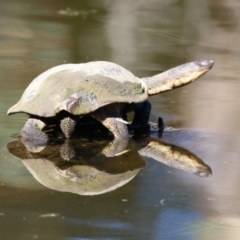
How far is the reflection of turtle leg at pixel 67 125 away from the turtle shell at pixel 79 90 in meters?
0.18

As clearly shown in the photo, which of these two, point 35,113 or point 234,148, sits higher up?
point 35,113

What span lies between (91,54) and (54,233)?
5076mm

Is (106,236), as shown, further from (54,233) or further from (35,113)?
(35,113)

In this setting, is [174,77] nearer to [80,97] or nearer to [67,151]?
[80,97]

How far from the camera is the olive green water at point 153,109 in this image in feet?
12.0

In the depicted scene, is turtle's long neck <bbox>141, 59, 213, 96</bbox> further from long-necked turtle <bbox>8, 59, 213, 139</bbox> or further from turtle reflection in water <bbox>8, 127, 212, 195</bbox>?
turtle reflection in water <bbox>8, 127, 212, 195</bbox>

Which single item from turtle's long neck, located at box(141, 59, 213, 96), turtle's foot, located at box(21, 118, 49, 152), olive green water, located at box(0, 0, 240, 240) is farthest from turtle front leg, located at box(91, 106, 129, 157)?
turtle's long neck, located at box(141, 59, 213, 96)

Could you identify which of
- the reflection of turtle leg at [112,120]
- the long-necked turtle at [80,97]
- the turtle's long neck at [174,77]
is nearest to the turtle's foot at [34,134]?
the long-necked turtle at [80,97]

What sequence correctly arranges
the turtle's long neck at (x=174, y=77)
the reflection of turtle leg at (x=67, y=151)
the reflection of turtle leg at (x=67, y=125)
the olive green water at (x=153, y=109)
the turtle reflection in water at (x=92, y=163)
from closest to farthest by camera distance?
1. the olive green water at (x=153, y=109)
2. the turtle reflection in water at (x=92, y=163)
3. the reflection of turtle leg at (x=67, y=151)
4. the reflection of turtle leg at (x=67, y=125)
5. the turtle's long neck at (x=174, y=77)

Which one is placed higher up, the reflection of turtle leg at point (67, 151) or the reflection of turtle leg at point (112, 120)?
the reflection of turtle leg at point (112, 120)

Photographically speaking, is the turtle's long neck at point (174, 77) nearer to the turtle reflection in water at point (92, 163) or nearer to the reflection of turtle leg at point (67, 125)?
the turtle reflection in water at point (92, 163)

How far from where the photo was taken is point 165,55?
850 centimetres

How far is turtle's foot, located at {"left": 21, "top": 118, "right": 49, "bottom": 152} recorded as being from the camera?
4.97m

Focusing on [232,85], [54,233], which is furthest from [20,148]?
[232,85]
